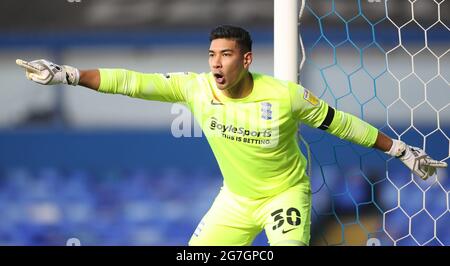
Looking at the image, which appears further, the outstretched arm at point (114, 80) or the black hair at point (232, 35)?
the black hair at point (232, 35)

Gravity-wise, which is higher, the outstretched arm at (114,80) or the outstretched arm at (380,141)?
the outstretched arm at (114,80)

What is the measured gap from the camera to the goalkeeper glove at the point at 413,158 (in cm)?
411

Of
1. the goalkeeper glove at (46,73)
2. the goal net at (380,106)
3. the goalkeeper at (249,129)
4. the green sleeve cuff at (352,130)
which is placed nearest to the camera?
the goalkeeper glove at (46,73)

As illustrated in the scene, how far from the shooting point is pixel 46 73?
363cm

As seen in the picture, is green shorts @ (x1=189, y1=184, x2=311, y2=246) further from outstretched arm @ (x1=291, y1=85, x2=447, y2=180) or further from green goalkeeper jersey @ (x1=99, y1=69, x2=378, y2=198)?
outstretched arm @ (x1=291, y1=85, x2=447, y2=180)

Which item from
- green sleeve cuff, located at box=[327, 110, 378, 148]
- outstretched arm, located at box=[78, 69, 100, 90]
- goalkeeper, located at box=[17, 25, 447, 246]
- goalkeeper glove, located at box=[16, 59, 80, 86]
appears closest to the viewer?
goalkeeper glove, located at box=[16, 59, 80, 86]

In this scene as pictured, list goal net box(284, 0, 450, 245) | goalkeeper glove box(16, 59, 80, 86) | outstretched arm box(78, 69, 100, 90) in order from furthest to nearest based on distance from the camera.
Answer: goal net box(284, 0, 450, 245), outstretched arm box(78, 69, 100, 90), goalkeeper glove box(16, 59, 80, 86)

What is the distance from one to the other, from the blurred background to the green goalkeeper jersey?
120 cm

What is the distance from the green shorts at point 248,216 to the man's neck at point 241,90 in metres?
0.44

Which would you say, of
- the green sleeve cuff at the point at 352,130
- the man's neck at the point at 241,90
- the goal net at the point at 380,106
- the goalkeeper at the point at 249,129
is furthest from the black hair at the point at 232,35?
the goal net at the point at 380,106

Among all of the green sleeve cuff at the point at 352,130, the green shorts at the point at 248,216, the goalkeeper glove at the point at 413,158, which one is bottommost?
the green shorts at the point at 248,216

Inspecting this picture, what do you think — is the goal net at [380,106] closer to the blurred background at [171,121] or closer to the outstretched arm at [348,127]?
the blurred background at [171,121]

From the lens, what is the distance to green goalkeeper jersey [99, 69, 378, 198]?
395cm

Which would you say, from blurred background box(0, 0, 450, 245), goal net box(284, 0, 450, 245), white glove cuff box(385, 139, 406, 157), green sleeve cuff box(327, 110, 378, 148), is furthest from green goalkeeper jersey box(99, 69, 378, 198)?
goal net box(284, 0, 450, 245)
